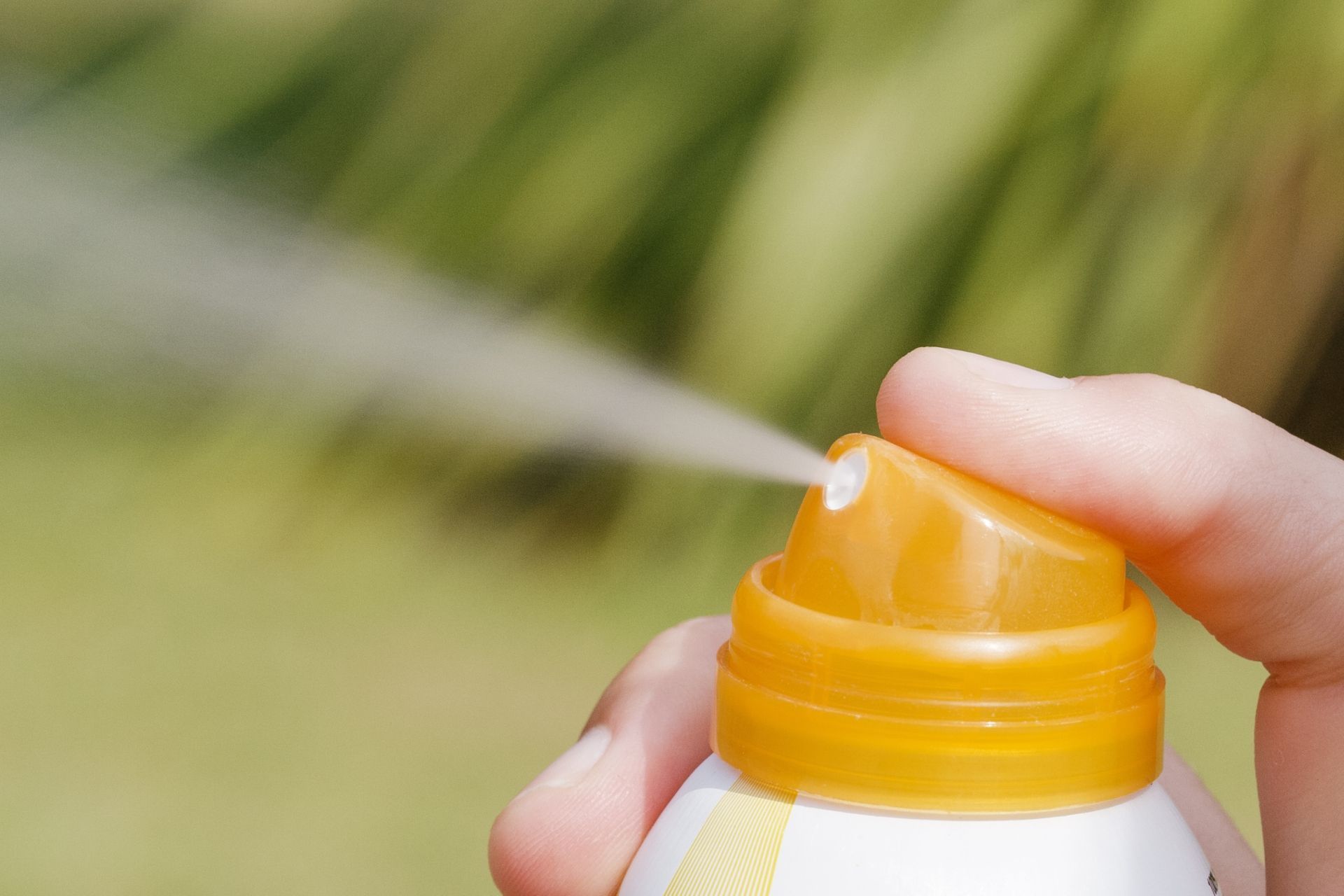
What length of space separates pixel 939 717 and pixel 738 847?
13 centimetres

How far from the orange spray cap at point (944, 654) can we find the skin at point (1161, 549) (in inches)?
1.8

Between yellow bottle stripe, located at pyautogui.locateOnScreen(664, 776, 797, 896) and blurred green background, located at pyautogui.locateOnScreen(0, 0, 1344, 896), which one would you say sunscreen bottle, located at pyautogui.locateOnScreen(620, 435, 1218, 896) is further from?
blurred green background, located at pyautogui.locateOnScreen(0, 0, 1344, 896)

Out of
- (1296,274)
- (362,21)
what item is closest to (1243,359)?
(1296,274)

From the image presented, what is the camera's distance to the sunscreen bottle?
0.62 m

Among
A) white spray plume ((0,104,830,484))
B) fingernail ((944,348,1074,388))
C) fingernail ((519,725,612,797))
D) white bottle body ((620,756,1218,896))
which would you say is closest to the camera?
white bottle body ((620,756,1218,896))

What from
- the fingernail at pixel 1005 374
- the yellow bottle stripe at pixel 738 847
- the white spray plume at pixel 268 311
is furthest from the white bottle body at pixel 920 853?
the white spray plume at pixel 268 311

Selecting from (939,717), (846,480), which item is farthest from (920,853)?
(846,480)

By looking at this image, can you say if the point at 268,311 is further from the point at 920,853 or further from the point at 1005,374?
the point at 920,853

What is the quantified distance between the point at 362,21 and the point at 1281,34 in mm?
1096

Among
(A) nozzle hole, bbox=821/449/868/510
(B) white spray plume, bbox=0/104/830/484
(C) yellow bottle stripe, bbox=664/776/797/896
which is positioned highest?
(A) nozzle hole, bbox=821/449/868/510

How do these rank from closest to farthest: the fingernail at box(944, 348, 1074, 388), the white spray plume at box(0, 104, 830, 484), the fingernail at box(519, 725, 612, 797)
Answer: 1. the fingernail at box(944, 348, 1074, 388)
2. the fingernail at box(519, 725, 612, 797)
3. the white spray plume at box(0, 104, 830, 484)

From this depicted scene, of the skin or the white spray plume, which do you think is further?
the white spray plume

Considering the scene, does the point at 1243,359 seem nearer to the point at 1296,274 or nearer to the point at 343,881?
the point at 1296,274

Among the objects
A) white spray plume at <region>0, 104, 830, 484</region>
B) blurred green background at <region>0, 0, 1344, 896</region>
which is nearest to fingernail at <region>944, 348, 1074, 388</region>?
white spray plume at <region>0, 104, 830, 484</region>
